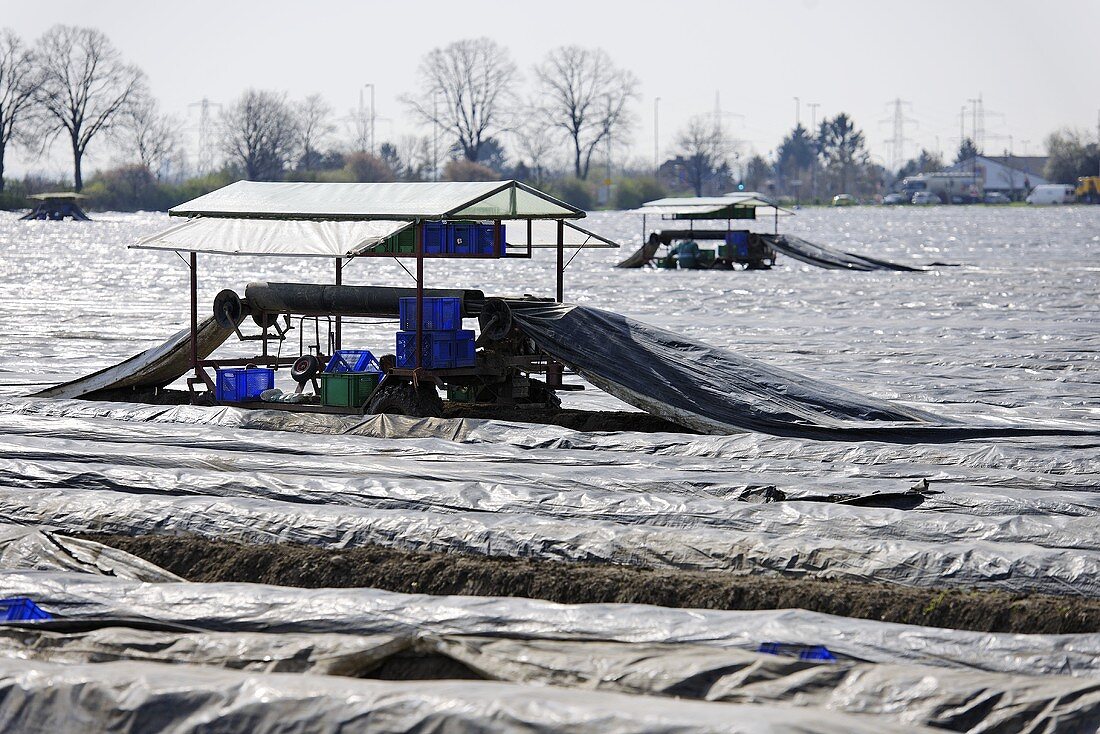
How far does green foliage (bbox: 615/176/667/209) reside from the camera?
12619cm

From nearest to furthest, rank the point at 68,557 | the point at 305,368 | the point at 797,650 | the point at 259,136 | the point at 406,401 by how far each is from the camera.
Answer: the point at 797,650 < the point at 68,557 < the point at 406,401 < the point at 305,368 < the point at 259,136

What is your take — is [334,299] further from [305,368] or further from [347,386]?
[347,386]

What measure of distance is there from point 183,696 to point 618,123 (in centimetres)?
11980

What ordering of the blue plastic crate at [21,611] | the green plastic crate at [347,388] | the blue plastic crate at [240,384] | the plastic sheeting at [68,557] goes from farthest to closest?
the blue plastic crate at [240,384], the green plastic crate at [347,388], the plastic sheeting at [68,557], the blue plastic crate at [21,611]

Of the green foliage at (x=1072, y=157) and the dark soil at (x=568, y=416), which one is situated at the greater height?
the green foliage at (x=1072, y=157)

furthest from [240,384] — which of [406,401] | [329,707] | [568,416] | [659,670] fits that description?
[329,707]

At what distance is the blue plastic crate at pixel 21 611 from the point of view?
20.5ft

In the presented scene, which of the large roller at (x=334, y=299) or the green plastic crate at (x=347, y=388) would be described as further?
the large roller at (x=334, y=299)

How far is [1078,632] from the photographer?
6.30 meters

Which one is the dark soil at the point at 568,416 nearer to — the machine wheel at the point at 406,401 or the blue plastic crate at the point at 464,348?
the machine wheel at the point at 406,401

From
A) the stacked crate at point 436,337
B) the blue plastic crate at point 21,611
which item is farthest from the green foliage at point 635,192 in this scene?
the blue plastic crate at point 21,611

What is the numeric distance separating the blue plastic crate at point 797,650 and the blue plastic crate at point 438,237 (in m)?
8.27

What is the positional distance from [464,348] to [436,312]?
432 millimetres

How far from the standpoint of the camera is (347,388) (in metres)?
12.8
